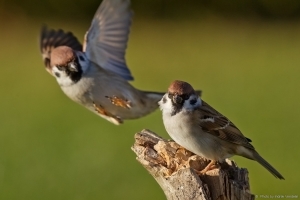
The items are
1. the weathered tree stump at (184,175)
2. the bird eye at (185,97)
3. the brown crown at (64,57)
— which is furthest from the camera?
the brown crown at (64,57)

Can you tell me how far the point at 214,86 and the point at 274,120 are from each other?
6.11ft

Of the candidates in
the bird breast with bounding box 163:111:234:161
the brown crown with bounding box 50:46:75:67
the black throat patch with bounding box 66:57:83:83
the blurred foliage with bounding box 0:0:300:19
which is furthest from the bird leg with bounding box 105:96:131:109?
the blurred foliage with bounding box 0:0:300:19

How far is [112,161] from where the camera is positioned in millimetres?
7043

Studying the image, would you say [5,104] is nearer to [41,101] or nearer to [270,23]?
[41,101]

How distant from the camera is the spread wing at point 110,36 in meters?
5.36

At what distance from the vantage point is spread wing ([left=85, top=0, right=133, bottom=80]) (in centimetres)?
536

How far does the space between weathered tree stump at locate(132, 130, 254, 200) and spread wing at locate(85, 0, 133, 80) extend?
1.70m

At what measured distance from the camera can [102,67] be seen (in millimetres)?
5246

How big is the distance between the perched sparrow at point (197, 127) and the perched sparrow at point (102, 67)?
928 millimetres

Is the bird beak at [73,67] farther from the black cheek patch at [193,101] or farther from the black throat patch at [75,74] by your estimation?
the black cheek patch at [193,101]

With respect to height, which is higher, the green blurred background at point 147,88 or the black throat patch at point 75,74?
the black throat patch at point 75,74

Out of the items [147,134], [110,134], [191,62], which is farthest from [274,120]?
[147,134]

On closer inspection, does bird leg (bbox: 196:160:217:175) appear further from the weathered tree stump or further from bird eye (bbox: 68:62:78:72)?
bird eye (bbox: 68:62:78:72)

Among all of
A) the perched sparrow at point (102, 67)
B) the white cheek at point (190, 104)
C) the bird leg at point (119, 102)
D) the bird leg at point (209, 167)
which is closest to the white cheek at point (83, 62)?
the perched sparrow at point (102, 67)
